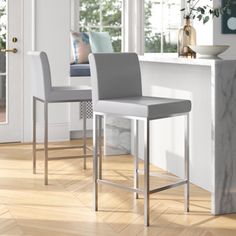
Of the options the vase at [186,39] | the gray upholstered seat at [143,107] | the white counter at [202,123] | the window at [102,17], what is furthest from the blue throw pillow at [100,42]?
the gray upholstered seat at [143,107]

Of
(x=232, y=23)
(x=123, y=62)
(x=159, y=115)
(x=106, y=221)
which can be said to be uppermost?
(x=232, y=23)

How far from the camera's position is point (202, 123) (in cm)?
388

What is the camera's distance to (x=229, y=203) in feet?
11.2

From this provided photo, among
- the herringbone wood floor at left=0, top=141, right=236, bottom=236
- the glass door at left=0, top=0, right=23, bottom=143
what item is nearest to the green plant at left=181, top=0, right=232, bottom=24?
the herringbone wood floor at left=0, top=141, right=236, bottom=236

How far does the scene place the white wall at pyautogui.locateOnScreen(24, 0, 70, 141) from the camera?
592 centimetres

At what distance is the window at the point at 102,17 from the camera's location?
6.65m

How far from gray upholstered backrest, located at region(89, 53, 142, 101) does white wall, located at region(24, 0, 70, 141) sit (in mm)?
2527

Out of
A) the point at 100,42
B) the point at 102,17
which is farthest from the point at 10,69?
the point at 102,17

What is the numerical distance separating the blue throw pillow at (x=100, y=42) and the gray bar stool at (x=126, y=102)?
288cm

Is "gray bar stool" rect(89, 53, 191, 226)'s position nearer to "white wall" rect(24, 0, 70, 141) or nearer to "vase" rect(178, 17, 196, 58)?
"vase" rect(178, 17, 196, 58)

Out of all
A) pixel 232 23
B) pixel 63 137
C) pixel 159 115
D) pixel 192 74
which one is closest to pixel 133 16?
pixel 232 23

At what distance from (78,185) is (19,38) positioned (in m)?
2.35

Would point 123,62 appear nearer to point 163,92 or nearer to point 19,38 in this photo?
point 163,92

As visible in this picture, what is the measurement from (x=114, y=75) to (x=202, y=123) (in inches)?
30.9
